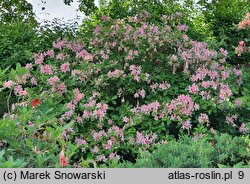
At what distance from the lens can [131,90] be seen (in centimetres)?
513

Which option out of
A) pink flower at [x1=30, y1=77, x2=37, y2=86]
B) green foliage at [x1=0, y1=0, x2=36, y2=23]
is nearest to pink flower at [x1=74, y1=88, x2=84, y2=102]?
pink flower at [x1=30, y1=77, x2=37, y2=86]

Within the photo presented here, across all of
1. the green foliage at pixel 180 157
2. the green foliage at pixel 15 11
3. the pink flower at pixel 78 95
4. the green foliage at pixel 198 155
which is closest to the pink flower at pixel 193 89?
the pink flower at pixel 78 95

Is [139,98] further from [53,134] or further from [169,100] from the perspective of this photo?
[53,134]

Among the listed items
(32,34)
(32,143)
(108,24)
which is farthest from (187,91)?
(32,34)

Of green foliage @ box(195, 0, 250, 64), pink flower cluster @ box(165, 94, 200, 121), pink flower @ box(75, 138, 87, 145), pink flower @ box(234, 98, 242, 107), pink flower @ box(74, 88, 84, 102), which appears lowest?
pink flower @ box(75, 138, 87, 145)

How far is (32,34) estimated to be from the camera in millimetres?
8062

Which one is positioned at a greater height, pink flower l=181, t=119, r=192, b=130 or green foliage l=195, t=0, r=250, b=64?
green foliage l=195, t=0, r=250, b=64

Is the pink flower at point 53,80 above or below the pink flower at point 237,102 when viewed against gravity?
above

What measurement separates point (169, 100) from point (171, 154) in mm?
1931

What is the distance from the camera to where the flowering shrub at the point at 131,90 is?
16.0 ft

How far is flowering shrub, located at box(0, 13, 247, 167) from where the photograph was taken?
4.87 meters

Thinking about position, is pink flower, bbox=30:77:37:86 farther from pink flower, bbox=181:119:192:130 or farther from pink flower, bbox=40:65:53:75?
pink flower, bbox=181:119:192:130

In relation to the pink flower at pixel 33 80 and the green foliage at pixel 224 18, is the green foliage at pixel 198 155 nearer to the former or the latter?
the pink flower at pixel 33 80

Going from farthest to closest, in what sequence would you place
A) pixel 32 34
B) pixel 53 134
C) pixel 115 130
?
pixel 32 34
pixel 115 130
pixel 53 134
